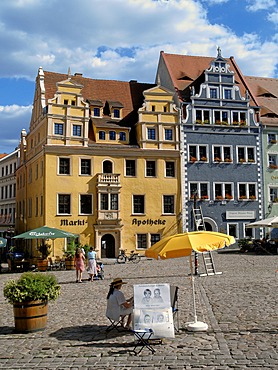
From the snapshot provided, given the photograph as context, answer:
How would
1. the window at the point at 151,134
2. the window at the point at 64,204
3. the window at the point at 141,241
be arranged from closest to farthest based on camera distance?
the window at the point at 64,204, the window at the point at 141,241, the window at the point at 151,134

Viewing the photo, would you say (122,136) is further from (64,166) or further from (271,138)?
(271,138)

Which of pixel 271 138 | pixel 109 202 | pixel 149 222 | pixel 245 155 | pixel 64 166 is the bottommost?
pixel 149 222

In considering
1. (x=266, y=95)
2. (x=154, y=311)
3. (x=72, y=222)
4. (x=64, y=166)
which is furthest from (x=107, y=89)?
(x=154, y=311)

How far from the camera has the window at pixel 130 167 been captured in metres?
38.7

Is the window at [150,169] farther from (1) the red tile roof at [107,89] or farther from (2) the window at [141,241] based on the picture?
(1) the red tile roof at [107,89]

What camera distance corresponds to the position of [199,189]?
40062mm

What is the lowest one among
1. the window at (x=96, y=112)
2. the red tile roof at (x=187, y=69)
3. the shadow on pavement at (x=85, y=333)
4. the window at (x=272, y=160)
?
the shadow on pavement at (x=85, y=333)

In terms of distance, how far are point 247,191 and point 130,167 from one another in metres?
10.5

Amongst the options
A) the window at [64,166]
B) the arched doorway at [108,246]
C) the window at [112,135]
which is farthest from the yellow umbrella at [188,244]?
the window at [112,135]

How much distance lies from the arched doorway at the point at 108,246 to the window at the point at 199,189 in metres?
7.61

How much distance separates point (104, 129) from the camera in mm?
38656

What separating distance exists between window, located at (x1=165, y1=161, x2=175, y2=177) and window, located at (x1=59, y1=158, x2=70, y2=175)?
816cm

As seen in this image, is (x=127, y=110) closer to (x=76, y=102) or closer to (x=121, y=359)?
(x=76, y=102)

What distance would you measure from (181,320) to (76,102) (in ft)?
95.5
